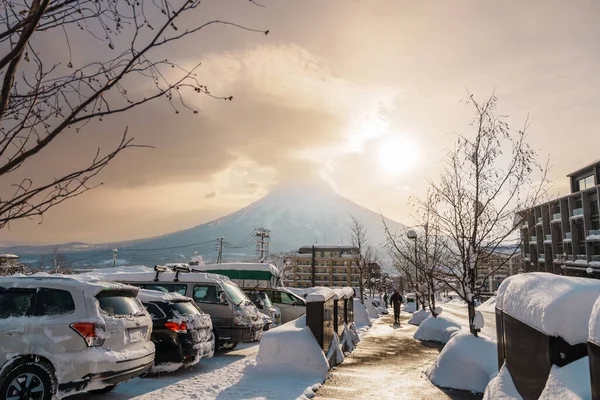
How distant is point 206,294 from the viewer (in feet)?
37.2

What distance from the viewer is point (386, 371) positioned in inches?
345

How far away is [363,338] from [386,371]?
241 inches

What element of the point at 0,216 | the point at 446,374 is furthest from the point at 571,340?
the point at 446,374

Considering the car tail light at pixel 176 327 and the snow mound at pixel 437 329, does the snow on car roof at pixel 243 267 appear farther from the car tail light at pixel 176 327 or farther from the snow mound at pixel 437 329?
the car tail light at pixel 176 327

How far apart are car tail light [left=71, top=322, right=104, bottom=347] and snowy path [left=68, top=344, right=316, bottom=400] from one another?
4.64ft

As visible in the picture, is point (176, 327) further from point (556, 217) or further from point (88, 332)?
point (556, 217)

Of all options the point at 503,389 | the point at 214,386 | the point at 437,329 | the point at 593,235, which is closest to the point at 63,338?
the point at 214,386

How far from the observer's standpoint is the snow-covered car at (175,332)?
7.85 m

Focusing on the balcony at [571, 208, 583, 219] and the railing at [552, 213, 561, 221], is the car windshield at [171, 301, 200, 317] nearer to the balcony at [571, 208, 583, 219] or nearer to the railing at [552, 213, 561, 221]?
the balcony at [571, 208, 583, 219]

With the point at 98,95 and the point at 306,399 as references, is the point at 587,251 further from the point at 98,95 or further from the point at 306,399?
the point at 98,95

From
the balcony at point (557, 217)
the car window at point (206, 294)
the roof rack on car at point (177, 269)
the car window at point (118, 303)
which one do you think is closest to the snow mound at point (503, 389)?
the car window at point (118, 303)

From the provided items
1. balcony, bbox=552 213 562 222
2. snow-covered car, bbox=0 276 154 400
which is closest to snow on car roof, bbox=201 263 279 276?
snow-covered car, bbox=0 276 154 400

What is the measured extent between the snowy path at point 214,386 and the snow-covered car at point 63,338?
2.80 ft

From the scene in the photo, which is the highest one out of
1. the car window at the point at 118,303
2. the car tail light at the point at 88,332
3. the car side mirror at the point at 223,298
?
the car window at the point at 118,303
